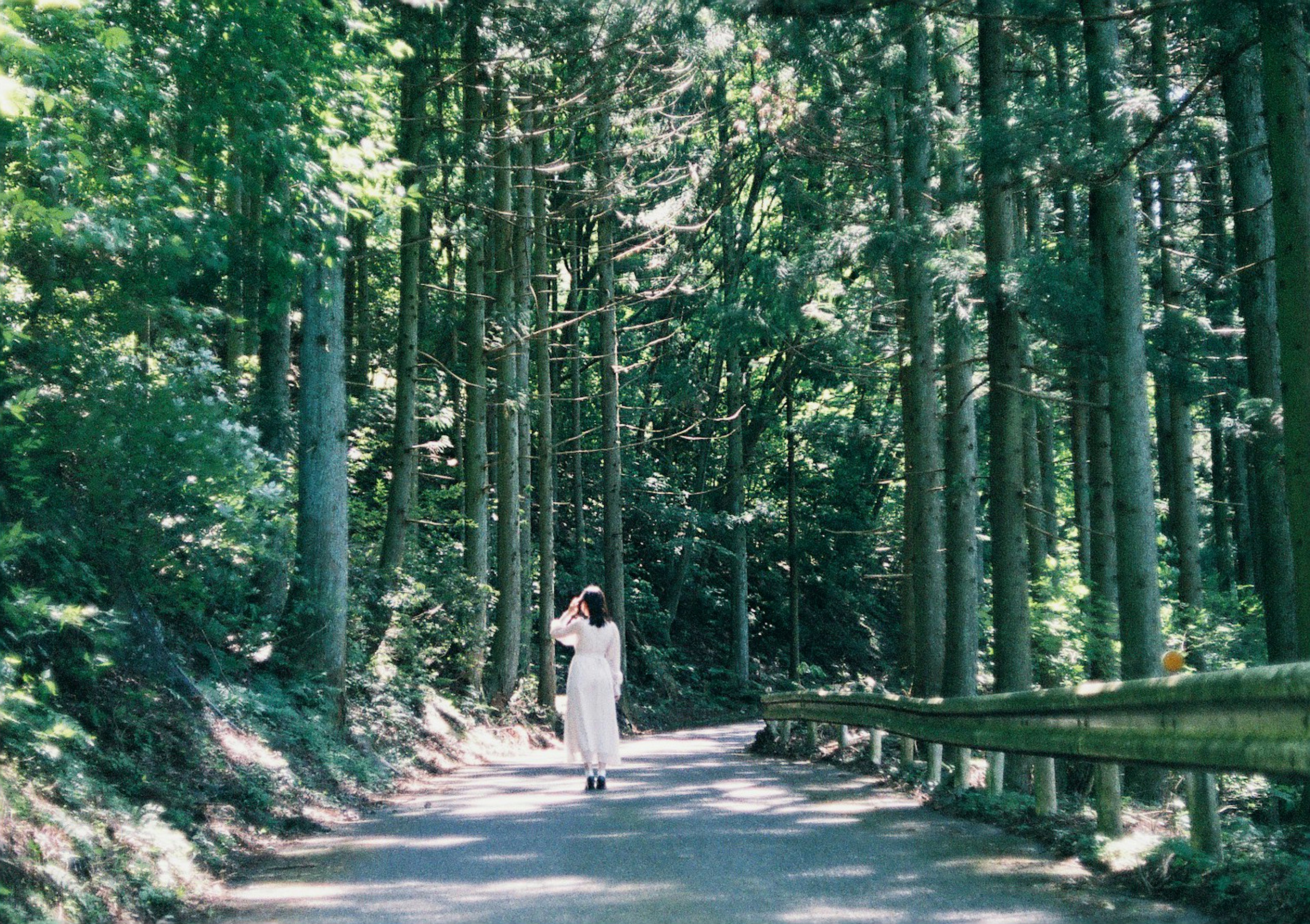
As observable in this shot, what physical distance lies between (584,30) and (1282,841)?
16.4 meters

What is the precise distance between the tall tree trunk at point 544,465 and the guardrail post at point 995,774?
619 inches

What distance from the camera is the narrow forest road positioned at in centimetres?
610

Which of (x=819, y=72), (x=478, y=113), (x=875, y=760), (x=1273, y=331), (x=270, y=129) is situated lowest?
(x=875, y=760)

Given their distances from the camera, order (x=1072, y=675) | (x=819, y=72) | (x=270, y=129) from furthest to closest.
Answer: (x=1072, y=675) → (x=819, y=72) → (x=270, y=129)

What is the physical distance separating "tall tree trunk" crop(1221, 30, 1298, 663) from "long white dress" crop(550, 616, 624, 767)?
7.40 m

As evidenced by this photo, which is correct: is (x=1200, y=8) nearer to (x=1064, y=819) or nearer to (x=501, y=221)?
(x=1064, y=819)

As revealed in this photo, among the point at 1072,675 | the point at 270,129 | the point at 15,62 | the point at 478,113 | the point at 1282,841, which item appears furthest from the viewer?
the point at 478,113

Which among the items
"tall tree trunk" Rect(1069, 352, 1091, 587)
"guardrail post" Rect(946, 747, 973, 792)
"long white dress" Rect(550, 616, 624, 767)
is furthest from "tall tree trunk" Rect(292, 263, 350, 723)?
"tall tree trunk" Rect(1069, 352, 1091, 587)

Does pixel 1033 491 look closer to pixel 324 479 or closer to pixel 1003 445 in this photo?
pixel 1003 445

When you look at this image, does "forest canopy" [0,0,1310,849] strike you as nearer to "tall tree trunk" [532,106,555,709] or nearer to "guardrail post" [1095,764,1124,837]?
"tall tree trunk" [532,106,555,709]

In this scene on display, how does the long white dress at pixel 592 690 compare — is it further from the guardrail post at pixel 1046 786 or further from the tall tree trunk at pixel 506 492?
the tall tree trunk at pixel 506 492

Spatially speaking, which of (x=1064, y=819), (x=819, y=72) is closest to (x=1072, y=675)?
(x=819, y=72)

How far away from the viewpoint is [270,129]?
10.9m

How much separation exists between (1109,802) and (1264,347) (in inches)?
361
